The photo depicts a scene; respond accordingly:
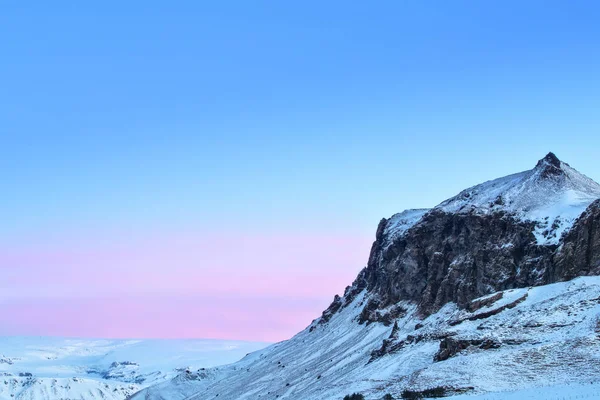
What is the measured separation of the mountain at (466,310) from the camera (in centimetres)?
5762

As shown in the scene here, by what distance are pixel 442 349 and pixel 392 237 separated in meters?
85.3

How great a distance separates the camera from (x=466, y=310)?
81562 millimetres

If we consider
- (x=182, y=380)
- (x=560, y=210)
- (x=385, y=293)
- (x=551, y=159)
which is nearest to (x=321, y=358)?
(x=385, y=293)

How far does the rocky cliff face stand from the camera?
308 ft

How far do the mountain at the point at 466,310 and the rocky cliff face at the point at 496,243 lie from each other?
24 centimetres

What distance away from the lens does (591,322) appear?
60.1m

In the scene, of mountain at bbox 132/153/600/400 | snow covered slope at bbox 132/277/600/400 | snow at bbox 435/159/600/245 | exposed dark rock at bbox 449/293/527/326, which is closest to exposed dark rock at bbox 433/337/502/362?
snow covered slope at bbox 132/277/600/400

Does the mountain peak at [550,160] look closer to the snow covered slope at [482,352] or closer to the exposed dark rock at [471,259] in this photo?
the exposed dark rock at [471,259]

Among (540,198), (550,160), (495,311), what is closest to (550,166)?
(550,160)

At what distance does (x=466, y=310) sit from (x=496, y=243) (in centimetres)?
3091

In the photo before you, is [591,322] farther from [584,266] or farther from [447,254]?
[447,254]

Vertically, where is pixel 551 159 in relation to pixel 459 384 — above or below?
above

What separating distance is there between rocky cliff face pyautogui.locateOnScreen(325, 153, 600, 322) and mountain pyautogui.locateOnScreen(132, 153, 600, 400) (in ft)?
0.79

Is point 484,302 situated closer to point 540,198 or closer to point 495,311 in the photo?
point 495,311
